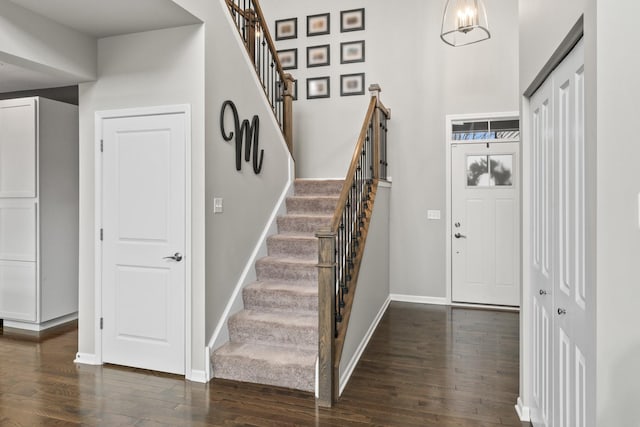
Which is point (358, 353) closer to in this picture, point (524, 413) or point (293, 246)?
point (293, 246)

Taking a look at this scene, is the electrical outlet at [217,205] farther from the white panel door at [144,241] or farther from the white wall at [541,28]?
the white wall at [541,28]

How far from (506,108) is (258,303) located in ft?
12.7

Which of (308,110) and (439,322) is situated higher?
(308,110)

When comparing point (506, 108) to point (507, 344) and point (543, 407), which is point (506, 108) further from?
point (543, 407)

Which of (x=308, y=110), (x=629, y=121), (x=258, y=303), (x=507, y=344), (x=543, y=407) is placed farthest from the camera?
(x=308, y=110)

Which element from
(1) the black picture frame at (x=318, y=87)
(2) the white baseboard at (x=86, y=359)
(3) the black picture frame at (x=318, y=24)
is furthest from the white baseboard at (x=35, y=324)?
(3) the black picture frame at (x=318, y=24)

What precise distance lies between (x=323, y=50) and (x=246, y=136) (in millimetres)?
2691

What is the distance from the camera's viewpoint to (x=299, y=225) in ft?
14.5

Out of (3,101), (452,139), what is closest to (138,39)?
(3,101)

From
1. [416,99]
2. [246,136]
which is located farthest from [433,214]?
[246,136]

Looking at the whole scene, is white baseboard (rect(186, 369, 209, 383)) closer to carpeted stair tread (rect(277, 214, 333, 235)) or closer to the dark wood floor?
the dark wood floor

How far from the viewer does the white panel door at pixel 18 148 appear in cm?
431

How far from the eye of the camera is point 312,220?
4402mm

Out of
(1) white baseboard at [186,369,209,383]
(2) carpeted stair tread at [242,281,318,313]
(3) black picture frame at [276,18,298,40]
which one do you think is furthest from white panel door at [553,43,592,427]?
(3) black picture frame at [276,18,298,40]
